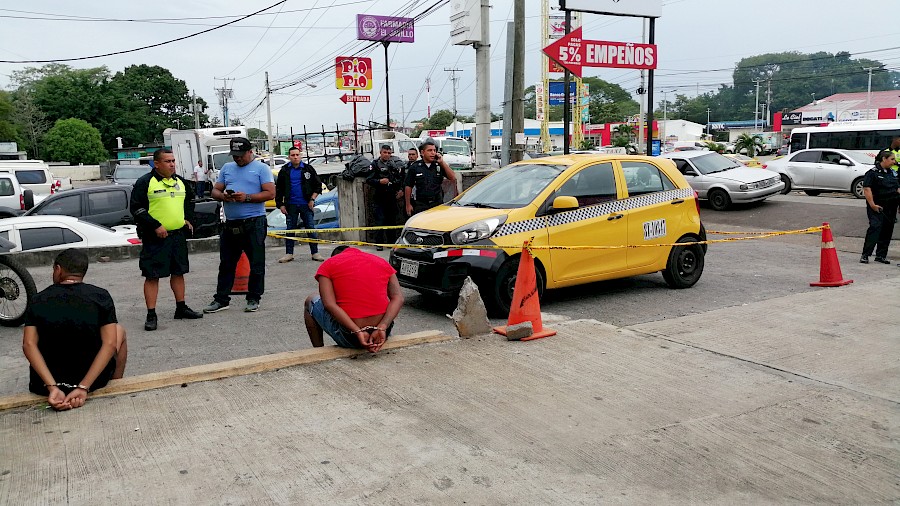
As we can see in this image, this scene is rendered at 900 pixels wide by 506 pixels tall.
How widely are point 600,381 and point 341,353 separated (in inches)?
74.9

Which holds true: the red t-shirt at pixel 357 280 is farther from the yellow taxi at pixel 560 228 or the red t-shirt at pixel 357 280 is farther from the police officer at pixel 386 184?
the police officer at pixel 386 184

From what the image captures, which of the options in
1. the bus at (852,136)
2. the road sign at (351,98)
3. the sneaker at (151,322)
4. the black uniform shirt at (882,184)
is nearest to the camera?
the sneaker at (151,322)

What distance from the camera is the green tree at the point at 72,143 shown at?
66875mm

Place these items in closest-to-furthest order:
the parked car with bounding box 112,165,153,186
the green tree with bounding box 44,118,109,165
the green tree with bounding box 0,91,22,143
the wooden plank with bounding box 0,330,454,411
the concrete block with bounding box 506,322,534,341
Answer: the wooden plank with bounding box 0,330,454,411 → the concrete block with bounding box 506,322,534,341 → the parked car with bounding box 112,165,153,186 → the green tree with bounding box 0,91,22,143 → the green tree with bounding box 44,118,109,165

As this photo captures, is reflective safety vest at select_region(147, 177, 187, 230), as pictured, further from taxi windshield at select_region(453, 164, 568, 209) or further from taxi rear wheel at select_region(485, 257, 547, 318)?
taxi rear wheel at select_region(485, 257, 547, 318)

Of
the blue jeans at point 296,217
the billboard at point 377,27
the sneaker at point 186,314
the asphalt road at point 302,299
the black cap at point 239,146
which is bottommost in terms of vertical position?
the asphalt road at point 302,299

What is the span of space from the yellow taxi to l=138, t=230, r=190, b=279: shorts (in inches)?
88.5

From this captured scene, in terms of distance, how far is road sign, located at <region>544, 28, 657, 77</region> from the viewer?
45.1 ft

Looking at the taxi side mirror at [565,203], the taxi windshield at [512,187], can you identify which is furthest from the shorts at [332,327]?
the taxi windshield at [512,187]

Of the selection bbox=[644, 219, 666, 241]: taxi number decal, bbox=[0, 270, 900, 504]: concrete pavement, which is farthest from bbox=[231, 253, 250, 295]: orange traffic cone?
bbox=[644, 219, 666, 241]: taxi number decal

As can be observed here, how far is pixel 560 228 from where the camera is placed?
26.4 ft

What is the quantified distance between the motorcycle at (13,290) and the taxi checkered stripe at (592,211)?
4.88 m

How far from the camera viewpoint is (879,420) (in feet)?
14.6

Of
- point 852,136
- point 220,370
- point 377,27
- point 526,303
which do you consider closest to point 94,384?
point 220,370
